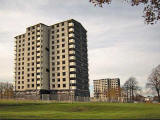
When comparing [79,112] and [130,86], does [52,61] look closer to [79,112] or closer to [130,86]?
[130,86]

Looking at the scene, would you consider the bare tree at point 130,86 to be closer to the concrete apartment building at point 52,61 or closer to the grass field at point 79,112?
the concrete apartment building at point 52,61

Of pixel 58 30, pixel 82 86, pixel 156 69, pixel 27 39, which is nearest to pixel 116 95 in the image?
pixel 82 86

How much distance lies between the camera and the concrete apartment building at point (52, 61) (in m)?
119

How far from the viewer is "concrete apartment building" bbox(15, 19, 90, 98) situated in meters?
119

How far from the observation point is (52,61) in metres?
124

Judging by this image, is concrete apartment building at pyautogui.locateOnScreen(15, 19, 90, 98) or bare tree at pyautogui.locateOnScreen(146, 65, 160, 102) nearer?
bare tree at pyautogui.locateOnScreen(146, 65, 160, 102)

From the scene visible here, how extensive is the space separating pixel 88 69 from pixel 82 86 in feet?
51.2

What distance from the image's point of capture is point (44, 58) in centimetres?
12431

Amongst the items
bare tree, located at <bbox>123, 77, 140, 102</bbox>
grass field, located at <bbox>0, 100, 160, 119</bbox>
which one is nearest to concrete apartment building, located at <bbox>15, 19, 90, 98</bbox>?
bare tree, located at <bbox>123, 77, 140, 102</bbox>

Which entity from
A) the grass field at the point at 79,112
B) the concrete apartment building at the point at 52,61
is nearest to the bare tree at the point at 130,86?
the concrete apartment building at the point at 52,61

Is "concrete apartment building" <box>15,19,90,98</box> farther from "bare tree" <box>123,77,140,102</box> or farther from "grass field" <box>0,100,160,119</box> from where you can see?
"grass field" <box>0,100,160,119</box>

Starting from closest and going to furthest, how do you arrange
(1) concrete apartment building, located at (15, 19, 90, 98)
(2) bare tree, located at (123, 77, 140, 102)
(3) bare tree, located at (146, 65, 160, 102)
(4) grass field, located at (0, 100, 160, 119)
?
→ (4) grass field, located at (0, 100, 160, 119) → (3) bare tree, located at (146, 65, 160, 102) → (1) concrete apartment building, located at (15, 19, 90, 98) → (2) bare tree, located at (123, 77, 140, 102)

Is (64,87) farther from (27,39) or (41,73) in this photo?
(27,39)

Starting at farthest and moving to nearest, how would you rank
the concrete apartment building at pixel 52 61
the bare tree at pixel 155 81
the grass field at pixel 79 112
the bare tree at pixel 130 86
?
the bare tree at pixel 130 86 → the concrete apartment building at pixel 52 61 → the bare tree at pixel 155 81 → the grass field at pixel 79 112
